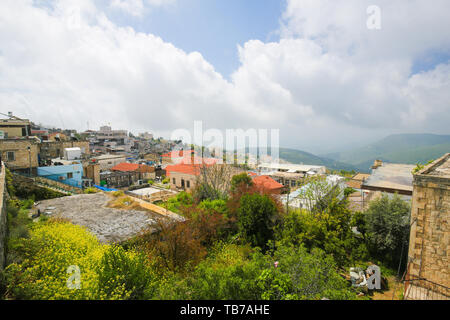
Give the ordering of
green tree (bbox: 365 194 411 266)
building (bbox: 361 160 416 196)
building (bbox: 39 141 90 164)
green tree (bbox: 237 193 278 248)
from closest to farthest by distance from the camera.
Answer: green tree (bbox: 365 194 411 266)
green tree (bbox: 237 193 278 248)
building (bbox: 361 160 416 196)
building (bbox: 39 141 90 164)

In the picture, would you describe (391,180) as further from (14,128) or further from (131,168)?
(14,128)

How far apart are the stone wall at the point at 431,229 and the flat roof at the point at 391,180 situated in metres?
6.78

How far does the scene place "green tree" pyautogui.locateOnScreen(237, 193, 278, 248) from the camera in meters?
12.7

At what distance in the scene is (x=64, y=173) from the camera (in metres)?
23.0

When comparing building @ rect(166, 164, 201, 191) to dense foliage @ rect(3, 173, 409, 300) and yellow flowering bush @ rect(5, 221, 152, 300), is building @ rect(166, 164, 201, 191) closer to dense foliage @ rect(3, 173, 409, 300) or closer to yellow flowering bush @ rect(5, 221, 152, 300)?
dense foliage @ rect(3, 173, 409, 300)

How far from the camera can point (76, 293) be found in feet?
17.9

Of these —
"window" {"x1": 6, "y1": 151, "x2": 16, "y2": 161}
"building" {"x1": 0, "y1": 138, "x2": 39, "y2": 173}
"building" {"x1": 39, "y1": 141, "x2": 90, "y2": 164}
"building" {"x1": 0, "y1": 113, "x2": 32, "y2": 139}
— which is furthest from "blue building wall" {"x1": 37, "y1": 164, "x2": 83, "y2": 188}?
"building" {"x1": 0, "y1": 113, "x2": 32, "y2": 139}

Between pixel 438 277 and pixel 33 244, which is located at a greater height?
pixel 33 244

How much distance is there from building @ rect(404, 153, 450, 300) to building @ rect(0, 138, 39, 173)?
29.4 metres

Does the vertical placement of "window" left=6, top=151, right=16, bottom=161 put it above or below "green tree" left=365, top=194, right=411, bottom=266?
above

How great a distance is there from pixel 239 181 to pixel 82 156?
23070 millimetres

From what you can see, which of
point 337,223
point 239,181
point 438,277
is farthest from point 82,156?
point 438,277

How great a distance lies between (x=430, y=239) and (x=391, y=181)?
9481 mm
